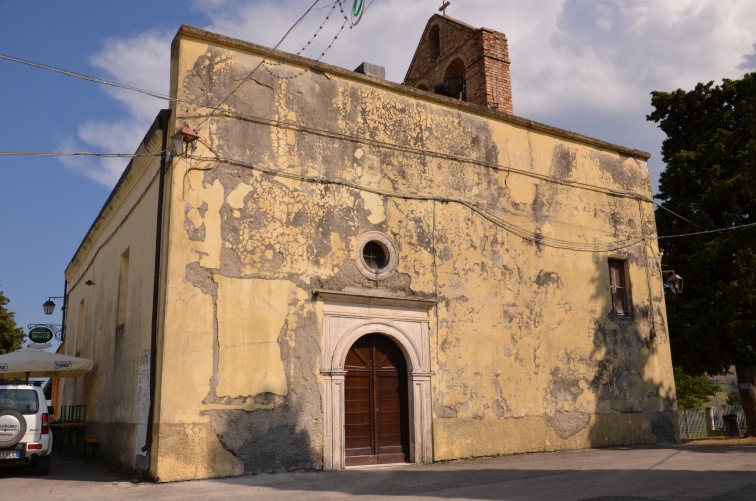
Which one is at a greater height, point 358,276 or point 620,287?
point 620,287

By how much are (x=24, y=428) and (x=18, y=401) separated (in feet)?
2.25

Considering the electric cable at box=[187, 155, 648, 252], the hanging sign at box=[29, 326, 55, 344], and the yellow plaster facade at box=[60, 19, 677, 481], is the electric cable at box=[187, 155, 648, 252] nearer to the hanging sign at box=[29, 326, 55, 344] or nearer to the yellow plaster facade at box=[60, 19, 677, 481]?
the yellow plaster facade at box=[60, 19, 677, 481]

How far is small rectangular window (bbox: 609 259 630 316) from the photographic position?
47.6 feet

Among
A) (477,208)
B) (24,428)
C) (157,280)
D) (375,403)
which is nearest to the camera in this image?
(24,428)

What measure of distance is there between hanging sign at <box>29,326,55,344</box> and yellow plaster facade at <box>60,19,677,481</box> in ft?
14.1

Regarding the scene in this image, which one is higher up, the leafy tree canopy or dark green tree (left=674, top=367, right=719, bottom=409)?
the leafy tree canopy

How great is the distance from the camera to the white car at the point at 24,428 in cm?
955

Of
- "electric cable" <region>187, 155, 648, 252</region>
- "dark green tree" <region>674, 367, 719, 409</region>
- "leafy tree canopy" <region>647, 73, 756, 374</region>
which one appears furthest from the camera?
"dark green tree" <region>674, 367, 719, 409</region>

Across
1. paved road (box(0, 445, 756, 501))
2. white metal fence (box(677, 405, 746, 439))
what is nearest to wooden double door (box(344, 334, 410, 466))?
paved road (box(0, 445, 756, 501))

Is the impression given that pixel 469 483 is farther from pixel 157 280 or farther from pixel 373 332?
pixel 157 280

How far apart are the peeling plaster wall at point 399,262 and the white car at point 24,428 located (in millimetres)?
2485

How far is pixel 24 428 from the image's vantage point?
31.7 ft

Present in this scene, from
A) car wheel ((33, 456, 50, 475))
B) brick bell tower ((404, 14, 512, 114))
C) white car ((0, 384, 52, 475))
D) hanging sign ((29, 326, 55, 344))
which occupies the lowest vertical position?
car wheel ((33, 456, 50, 475))

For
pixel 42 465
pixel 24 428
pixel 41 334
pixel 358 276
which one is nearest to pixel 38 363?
pixel 42 465
